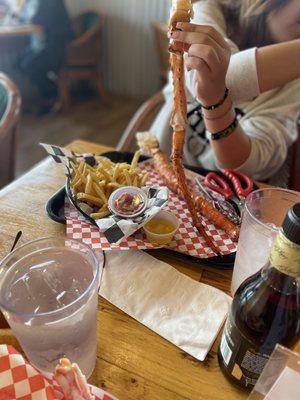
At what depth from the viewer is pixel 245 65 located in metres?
0.81

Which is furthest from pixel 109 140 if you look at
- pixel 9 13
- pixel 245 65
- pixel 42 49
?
pixel 245 65

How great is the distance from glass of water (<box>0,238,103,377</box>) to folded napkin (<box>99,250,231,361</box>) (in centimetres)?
12

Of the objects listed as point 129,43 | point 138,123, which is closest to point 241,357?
point 138,123

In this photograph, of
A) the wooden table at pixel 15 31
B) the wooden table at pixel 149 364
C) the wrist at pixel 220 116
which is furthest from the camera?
the wooden table at pixel 15 31

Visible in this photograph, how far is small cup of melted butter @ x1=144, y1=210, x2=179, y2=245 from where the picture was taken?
69cm

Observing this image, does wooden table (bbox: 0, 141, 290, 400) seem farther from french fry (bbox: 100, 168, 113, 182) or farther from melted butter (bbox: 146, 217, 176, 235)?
french fry (bbox: 100, 168, 113, 182)

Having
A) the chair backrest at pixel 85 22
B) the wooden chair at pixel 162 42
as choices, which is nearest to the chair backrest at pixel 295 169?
the wooden chair at pixel 162 42

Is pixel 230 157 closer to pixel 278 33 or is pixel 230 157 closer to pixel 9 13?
pixel 278 33

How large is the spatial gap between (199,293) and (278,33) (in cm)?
78

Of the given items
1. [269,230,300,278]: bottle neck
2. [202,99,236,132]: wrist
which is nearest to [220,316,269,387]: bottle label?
[269,230,300,278]: bottle neck

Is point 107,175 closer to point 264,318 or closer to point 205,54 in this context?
point 205,54

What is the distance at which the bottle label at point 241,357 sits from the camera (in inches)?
16.7

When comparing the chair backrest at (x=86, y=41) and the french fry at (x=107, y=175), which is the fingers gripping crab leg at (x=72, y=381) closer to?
the french fry at (x=107, y=175)

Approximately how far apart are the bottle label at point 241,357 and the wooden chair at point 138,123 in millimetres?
826
